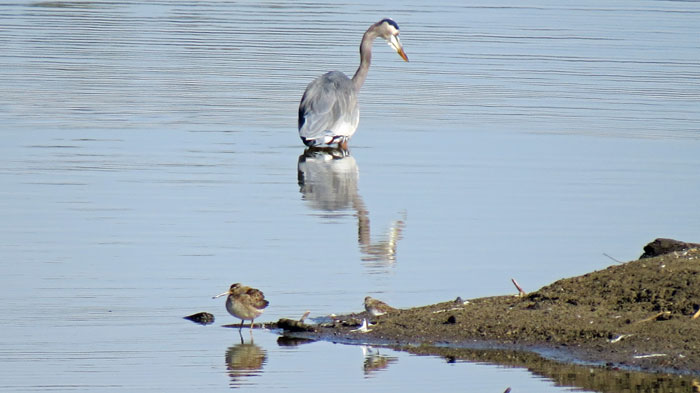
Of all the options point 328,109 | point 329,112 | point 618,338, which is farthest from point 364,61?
point 618,338

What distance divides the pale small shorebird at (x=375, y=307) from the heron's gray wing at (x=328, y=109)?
24.3 feet

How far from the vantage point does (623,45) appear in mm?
26688

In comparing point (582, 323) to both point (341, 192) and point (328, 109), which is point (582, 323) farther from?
point (328, 109)

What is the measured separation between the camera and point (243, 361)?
307 inches

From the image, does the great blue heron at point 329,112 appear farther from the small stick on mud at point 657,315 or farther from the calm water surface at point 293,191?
the small stick on mud at point 657,315

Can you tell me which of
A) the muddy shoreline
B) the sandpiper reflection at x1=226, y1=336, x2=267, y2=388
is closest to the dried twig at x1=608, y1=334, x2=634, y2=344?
the muddy shoreline

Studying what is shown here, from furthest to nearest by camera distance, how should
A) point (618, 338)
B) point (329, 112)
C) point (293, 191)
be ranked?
1. point (329, 112)
2. point (293, 191)
3. point (618, 338)

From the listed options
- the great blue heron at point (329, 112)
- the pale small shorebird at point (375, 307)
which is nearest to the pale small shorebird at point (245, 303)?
the pale small shorebird at point (375, 307)

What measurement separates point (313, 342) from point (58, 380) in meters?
1.51

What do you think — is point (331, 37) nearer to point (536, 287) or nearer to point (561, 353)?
point (536, 287)

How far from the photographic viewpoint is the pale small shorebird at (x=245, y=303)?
8258 mm

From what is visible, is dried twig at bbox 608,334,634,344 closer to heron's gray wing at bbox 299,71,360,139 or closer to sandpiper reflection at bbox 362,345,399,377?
sandpiper reflection at bbox 362,345,399,377

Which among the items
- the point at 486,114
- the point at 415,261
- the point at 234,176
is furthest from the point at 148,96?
the point at 415,261

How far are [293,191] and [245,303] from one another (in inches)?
192
